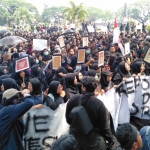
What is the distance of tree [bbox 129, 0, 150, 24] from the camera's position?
76.6 metres

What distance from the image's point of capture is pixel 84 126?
323 centimetres

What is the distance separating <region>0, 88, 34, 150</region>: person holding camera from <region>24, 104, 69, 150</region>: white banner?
1.76 feet

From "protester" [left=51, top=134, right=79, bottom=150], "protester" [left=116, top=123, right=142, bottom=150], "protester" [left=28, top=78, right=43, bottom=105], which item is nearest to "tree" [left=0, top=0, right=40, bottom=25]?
"protester" [left=28, top=78, right=43, bottom=105]

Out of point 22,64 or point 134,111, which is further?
point 22,64

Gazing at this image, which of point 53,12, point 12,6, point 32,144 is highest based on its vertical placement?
point 12,6

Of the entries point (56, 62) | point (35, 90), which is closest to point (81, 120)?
point (35, 90)

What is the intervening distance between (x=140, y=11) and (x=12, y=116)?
267 feet

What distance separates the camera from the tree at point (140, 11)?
76588 millimetres

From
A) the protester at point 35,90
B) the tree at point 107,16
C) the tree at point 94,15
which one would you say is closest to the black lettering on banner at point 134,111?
the protester at point 35,90

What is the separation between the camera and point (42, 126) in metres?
4.03

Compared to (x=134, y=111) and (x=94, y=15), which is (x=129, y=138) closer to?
(x=134, y=111)

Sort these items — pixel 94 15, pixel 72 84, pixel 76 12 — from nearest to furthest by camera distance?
pixel 72 84
pixel 76 12
pixel 94 15

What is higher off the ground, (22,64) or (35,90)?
(22,64)

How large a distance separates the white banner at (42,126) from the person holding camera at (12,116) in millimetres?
536
